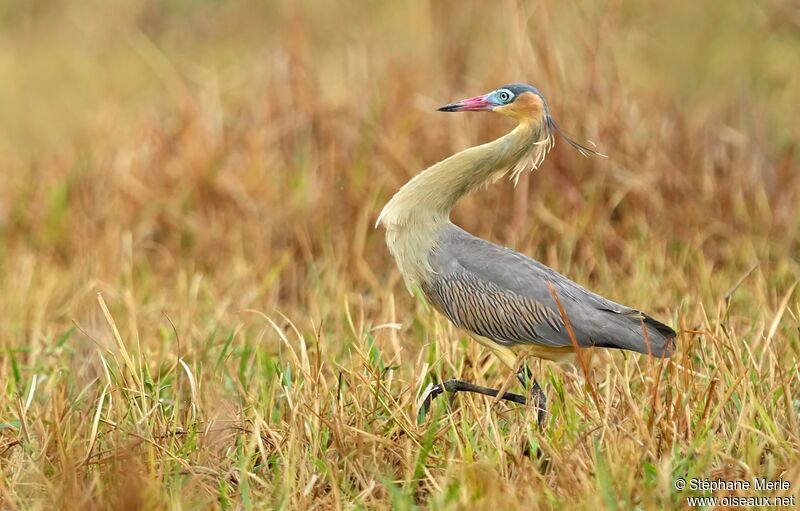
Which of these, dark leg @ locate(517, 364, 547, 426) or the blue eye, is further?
the blue eye

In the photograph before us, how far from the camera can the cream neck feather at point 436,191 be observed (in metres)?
3.10

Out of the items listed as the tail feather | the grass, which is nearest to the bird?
the tail feather

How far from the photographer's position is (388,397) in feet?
9.90

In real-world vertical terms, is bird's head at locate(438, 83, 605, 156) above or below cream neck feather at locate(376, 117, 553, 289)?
above

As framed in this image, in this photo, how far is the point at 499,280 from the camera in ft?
10.1

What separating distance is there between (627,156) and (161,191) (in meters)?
2.18

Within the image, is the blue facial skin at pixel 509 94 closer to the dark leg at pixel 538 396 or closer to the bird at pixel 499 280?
the bird at pixel 499 280

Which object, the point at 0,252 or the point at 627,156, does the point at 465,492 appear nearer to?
the point at 627,156

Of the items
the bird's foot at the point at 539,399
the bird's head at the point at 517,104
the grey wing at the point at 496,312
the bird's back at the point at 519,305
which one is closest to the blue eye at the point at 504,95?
the bird's head at the point at 517,104

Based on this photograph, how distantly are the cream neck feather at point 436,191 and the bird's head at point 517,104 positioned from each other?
22 millimetres

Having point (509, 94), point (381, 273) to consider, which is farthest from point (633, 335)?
point (381, 273)

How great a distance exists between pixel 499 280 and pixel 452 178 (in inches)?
11.8

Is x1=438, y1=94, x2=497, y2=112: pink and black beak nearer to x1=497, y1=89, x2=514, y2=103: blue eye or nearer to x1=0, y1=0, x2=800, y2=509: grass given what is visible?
x1=497, y1=89, x2=514, y2=103: blue eye

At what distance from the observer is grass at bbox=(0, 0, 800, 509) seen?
2.77 m
